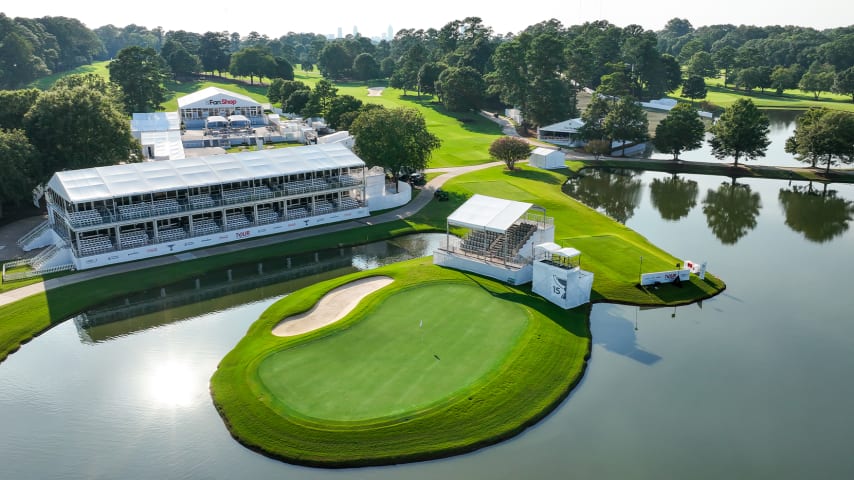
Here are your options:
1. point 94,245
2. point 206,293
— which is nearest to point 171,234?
point 94,245

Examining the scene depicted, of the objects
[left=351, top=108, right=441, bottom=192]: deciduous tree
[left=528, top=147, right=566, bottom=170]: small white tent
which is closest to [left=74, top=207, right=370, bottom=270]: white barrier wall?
[left=351, top=108, right=441, bottom=192]: deciduous tree

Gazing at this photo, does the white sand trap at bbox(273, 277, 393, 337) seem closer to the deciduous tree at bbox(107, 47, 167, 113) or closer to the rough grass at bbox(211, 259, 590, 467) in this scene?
the rough grass at bbox(211, 259, 590, 467)

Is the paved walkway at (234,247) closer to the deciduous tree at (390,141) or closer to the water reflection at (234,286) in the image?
the water reflection at (234,286)

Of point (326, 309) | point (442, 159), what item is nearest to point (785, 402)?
point (326, 309)

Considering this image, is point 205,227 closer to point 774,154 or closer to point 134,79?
point 134,79

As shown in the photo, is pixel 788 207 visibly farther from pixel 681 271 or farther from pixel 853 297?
pixel 681 271
